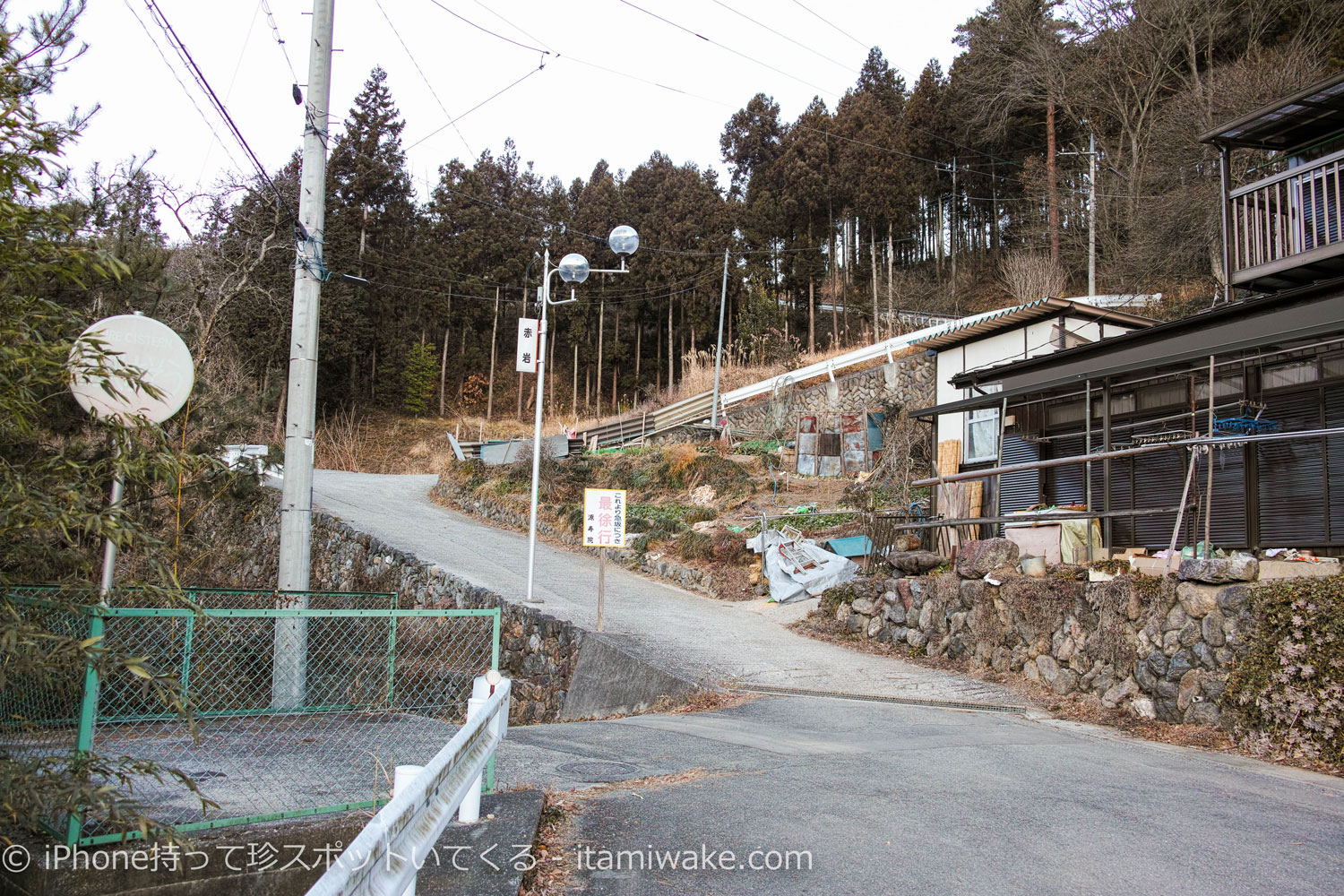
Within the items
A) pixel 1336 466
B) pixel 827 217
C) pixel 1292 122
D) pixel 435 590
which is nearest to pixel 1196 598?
pixel 1336 466

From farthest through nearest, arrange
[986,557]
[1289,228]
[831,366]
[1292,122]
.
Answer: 1. [831,366]
2. [1292,122]
3. [1289,228]
4. [986,557]

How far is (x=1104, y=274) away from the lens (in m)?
31.9

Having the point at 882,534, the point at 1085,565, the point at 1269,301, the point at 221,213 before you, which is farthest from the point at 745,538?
the point at 221,213

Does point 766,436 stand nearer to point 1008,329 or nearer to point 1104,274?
point 1008,329

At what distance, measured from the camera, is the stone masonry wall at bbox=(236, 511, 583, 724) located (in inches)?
467

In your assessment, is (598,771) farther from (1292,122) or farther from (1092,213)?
(1092,213)

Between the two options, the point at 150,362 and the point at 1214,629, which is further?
the point at 1214,629

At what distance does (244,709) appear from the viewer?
24.1 feet

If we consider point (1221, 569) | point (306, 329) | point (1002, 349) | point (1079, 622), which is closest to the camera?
point (1221, 569)

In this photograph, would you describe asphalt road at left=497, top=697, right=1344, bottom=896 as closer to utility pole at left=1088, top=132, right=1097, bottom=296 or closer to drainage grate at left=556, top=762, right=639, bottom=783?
drainage grate at left=556, top=762, right=639, bottom=783

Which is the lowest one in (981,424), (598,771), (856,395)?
(598,771)

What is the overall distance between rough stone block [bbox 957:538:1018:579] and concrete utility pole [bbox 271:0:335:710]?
842cm

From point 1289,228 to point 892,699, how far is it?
858cm

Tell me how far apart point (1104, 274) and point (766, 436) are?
14975 millimetres
